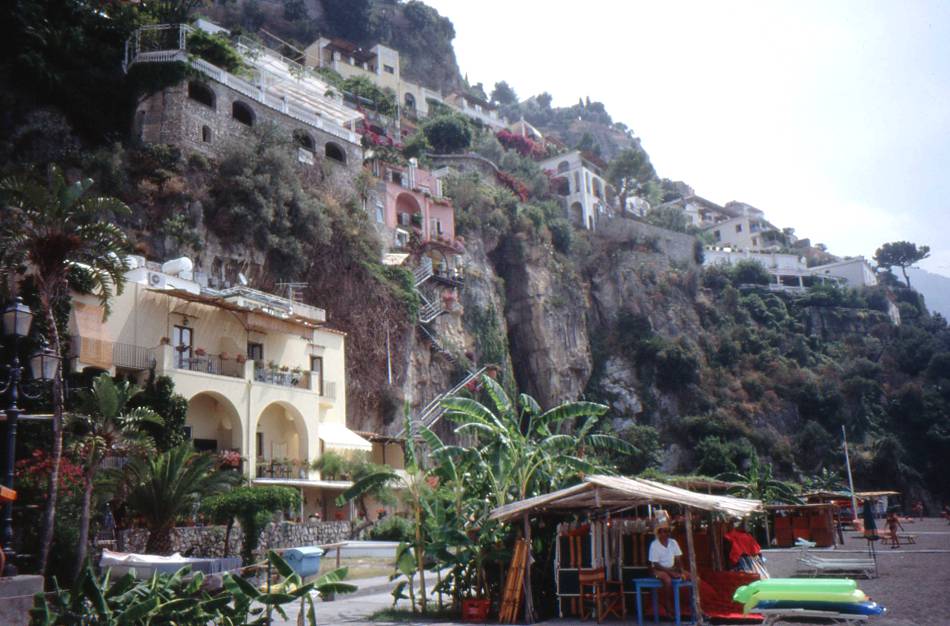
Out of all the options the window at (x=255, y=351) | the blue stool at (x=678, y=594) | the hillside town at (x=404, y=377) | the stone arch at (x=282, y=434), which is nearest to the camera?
the blue stool at (x=678, y=594)

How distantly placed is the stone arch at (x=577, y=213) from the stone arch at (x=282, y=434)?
44.6 metres

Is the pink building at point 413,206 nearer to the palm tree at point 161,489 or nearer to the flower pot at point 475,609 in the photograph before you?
the palm tree at point 161,489

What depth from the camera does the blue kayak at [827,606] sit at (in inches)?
393

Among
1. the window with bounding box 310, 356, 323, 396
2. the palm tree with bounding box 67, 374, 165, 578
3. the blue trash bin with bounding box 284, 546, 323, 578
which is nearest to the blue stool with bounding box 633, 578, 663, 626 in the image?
the blue trash bin with bounding box 284, 546, 323, 578

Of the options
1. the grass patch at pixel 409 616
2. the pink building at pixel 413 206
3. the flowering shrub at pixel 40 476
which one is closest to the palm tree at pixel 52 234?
the flowering shrub at pixel 40 476

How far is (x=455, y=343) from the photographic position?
1796 inches

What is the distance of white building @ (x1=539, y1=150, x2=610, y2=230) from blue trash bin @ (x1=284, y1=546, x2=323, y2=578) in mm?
55238

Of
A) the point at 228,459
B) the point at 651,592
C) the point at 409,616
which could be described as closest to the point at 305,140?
the point at 228,459

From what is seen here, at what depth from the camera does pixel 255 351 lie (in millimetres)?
31781

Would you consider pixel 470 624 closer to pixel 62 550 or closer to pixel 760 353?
pixel 62 550

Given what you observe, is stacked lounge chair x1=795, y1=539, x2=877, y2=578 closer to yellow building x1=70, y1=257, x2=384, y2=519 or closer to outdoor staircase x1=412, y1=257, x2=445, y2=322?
yellow building x1=70, y1=257, x2=384, y2=519

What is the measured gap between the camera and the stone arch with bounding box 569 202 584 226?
72.3m

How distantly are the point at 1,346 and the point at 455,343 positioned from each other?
27614 mm

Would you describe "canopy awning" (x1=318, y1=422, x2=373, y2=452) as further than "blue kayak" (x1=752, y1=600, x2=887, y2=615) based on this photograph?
Yes
